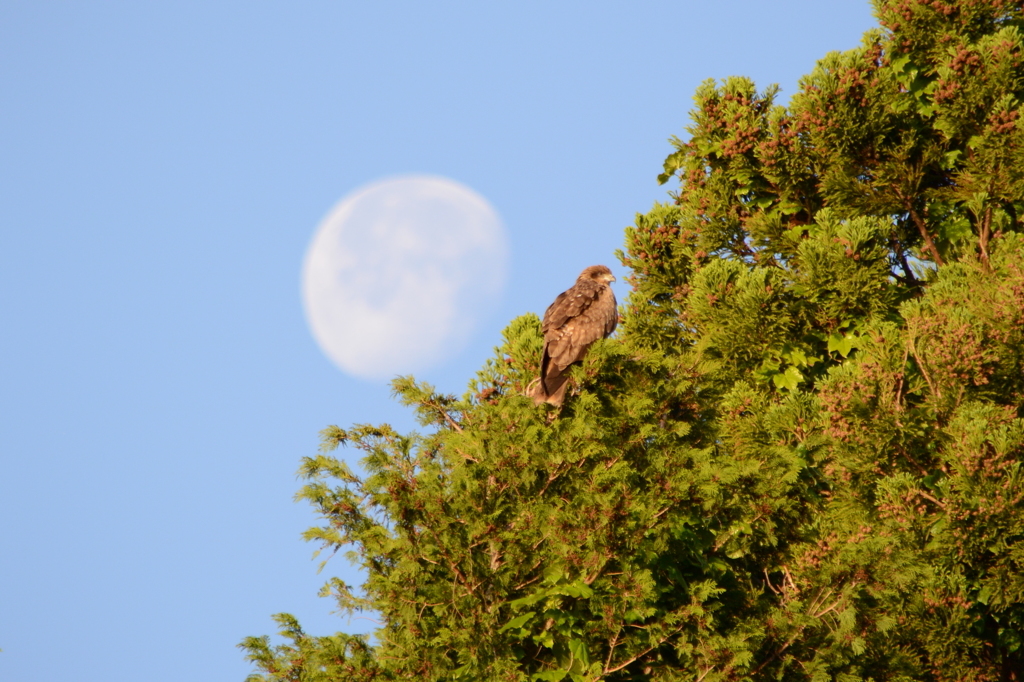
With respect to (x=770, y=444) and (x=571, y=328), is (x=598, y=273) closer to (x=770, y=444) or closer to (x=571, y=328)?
(x=571, y=328)

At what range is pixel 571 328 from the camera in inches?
374

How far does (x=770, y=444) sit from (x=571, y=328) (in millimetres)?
2487

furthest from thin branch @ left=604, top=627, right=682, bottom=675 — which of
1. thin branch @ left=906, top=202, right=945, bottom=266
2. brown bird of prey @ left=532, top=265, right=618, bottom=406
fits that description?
thin branch @ left=906, top=202, right=945, bottom=266

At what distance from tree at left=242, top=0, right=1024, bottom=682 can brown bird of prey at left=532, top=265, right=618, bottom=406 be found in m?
0.31

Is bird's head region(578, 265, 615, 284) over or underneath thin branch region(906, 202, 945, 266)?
over

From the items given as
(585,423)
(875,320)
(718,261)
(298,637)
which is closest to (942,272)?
(875,320)

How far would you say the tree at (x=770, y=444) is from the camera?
668cm

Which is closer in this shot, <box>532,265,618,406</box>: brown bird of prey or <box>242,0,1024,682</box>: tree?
<box>242,0,1024,682</box>: tree

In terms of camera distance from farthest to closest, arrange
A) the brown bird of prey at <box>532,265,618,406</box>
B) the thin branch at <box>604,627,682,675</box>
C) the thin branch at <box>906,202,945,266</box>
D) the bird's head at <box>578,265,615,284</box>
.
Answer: the bird's head at <box>578,265,615,284</box> → the thin branch at <box>906,202,945,266</box> → the brown bird of prey at <box>532,265,618,406</box> → the thin branch at <box>604,627,682,675</box>

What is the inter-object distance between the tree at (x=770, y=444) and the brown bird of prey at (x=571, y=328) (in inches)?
12.2

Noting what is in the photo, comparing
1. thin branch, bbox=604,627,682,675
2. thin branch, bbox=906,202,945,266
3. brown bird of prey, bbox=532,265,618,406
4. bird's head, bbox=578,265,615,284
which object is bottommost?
thin branch, bbox=604,627,682,675

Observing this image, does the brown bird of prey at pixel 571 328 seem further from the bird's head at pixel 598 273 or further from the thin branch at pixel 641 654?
the thin branch at pixel 641 654

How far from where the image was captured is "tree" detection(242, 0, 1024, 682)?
263 inches

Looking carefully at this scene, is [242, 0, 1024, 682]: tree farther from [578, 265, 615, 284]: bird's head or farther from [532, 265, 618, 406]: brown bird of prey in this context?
[578, 265, 615, 284]: bird's head
